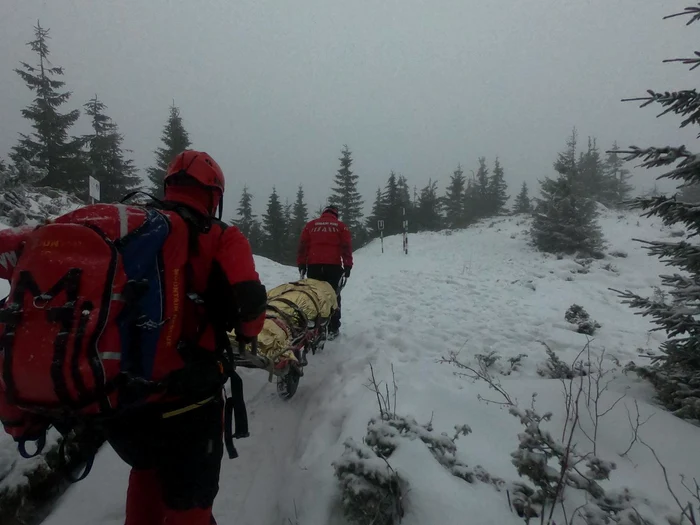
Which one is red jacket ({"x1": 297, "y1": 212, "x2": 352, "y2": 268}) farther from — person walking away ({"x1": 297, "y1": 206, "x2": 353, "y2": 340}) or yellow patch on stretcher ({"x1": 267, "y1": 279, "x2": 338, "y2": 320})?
yellow patch on stretcher ({"x1": 267, "y1": 279, "x2": 338, "y2": 320})

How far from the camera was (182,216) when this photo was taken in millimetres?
1898

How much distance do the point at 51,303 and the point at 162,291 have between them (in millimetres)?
400

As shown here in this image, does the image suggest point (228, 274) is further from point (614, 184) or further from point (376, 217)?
point (614, 184)

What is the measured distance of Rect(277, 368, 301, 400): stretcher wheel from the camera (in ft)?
13.8

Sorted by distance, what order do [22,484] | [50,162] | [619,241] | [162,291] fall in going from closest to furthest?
1. [162,291]
2. [22,484]
3. [619,241]
4. [50,162]

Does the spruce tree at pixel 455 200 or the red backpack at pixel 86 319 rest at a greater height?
the spruce tree at pixel 455 200

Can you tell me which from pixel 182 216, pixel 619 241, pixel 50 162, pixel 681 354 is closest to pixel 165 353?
pixel 182 216

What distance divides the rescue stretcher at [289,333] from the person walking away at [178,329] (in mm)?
802

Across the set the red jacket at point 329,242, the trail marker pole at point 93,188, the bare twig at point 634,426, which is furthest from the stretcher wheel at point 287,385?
the trail marker pole at point 93,188

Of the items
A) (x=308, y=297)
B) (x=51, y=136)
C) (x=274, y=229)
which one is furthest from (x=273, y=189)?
(x=308, y=297)

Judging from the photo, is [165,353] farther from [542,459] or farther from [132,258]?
[542,459]

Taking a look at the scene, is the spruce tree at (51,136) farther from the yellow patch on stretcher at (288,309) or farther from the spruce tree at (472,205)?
the spruce tree at (472,205)

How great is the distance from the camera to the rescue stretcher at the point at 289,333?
3.28 meters

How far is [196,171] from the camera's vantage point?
2.07 metres
